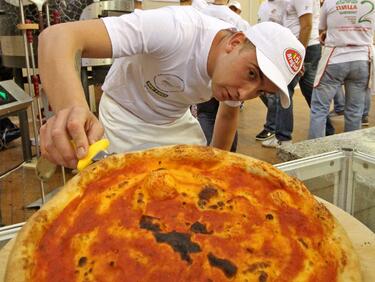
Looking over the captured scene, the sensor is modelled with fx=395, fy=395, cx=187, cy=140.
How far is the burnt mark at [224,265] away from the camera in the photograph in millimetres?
641

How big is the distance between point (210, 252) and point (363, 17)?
2566mm

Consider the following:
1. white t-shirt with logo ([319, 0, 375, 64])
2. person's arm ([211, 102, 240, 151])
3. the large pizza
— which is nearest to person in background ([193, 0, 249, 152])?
person's arm ([211, 102, 240, 151])

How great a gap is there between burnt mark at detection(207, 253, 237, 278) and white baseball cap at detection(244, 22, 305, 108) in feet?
1.86

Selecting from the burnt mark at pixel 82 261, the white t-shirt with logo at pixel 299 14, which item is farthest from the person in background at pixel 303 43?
the burnt mark at pixel 82 261

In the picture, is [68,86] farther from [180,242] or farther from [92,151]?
[180,242]

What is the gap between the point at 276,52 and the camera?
1.11m

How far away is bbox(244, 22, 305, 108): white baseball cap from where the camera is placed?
1.08 m

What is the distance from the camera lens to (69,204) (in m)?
0.77

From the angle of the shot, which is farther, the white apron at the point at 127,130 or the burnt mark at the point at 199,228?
the white apron at the point at 127,130

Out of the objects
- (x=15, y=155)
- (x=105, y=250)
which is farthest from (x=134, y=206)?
(x=15, y=155)

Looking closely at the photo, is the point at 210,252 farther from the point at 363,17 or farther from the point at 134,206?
the point at 363,17

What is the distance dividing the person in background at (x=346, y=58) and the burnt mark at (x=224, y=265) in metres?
2.51

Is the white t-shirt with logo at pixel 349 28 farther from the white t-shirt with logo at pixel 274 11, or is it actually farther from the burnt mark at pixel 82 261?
the burnt mark at pixel 82 261

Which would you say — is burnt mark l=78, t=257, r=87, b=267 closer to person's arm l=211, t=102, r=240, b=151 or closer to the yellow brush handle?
the yellow brush handle
